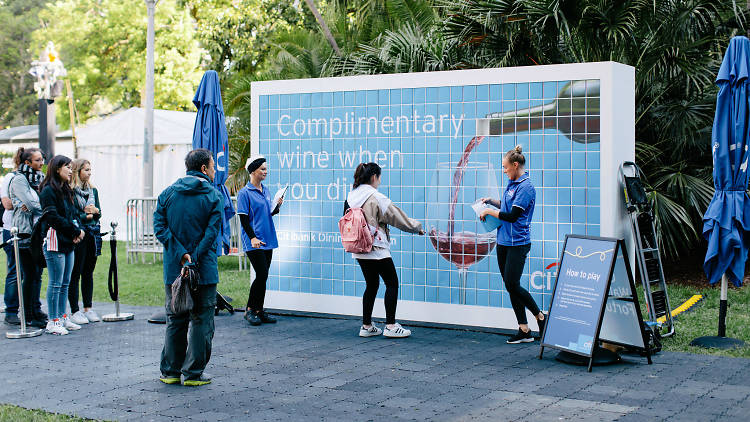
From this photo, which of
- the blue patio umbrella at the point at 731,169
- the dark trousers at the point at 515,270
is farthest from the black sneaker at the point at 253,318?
the blue patio umbrella at the point at 731,169

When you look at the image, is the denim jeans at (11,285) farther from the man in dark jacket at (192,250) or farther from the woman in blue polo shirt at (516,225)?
the woman in blue polo shirt at (516,225)

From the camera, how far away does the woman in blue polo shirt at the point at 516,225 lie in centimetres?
765

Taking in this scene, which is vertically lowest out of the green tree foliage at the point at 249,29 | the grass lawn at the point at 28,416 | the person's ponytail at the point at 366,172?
the grass lawn at the point at 28,416

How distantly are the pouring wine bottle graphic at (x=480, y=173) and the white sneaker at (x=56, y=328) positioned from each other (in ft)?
13.5

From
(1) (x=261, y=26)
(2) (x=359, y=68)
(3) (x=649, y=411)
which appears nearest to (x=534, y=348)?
(3) (x=649, y=411)

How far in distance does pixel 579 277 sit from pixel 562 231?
47.4 inches

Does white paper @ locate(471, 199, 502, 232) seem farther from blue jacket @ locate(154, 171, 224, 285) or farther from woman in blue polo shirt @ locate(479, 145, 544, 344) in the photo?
blue jacket @ locate(154, 171, 224, 285)

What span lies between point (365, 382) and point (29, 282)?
4.63 meters

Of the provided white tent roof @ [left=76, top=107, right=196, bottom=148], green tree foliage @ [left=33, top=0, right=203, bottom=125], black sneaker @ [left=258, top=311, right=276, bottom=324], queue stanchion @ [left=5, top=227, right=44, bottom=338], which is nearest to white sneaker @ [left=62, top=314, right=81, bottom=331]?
queue stanchion @ [left=5, top=227, right=44, bottom=338]

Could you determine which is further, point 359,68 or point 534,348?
point 359,68

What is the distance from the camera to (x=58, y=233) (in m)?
8.56

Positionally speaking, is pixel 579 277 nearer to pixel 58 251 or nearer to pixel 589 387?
pixel 589 387

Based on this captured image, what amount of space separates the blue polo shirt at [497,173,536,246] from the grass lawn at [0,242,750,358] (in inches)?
67.9

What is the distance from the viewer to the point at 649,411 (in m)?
5.55
